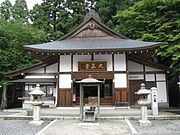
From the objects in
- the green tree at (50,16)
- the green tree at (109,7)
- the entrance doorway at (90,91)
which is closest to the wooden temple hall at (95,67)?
the entrance doorway at (90,91)

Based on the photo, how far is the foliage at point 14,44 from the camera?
1633 centimetres

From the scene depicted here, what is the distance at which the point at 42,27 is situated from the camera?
1040 inches

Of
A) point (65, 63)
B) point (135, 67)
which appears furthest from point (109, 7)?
point (65, 63)

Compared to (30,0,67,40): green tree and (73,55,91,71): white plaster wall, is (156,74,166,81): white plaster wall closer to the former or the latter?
(73,55,91,71): white plaster wall

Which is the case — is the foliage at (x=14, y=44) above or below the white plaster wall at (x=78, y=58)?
above

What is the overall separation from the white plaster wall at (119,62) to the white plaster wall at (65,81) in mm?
3677

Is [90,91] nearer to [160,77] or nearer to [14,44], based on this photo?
[160,77]

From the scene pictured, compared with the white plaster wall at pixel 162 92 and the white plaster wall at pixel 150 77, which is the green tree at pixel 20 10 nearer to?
the white plaster wall at pixel 150 77

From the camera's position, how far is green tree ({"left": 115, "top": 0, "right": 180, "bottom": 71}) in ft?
40.1

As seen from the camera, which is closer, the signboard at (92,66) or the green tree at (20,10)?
the signboard at (92,66)

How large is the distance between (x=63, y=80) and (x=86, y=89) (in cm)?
444

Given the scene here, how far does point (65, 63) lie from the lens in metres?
12.6

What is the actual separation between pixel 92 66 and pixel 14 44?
977cm

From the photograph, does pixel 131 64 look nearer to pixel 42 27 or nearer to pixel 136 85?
pixel 136 85
